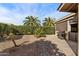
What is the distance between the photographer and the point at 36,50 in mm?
5188

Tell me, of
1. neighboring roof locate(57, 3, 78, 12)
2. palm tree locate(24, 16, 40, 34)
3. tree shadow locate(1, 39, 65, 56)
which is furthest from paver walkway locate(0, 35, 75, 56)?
neighboring roof locate(57, 3, 78, 12)

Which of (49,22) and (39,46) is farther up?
(49,22)

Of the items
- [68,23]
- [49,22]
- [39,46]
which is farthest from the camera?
[68,23]

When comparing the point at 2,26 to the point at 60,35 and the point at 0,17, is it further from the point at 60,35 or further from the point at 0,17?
the point at 60,35

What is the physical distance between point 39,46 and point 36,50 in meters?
0.15

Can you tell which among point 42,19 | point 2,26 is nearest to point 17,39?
point 2,26

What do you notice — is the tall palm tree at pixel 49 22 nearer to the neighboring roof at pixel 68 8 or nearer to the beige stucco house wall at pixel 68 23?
the beige stucco house wall at pixel 68 23

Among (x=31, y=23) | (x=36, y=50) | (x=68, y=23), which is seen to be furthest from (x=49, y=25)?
(x=36, y=50)

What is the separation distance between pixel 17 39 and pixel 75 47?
5.45 ft

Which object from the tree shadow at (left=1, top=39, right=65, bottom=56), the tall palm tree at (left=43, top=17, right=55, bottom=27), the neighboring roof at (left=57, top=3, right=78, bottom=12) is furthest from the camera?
the tree shadow at (left=1, top=39, right=65, bottom=56)

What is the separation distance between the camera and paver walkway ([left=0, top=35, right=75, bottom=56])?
16.8ft

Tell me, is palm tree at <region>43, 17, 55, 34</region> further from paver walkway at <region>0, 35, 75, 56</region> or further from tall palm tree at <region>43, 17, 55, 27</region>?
paver walkway at <region>0, 35, 75, 56</region>

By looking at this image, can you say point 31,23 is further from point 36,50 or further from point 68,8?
point 68,8

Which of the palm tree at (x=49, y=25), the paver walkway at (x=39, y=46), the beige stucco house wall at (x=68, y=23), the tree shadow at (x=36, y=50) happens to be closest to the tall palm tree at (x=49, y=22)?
the palm tree at (x=49, y=25)
